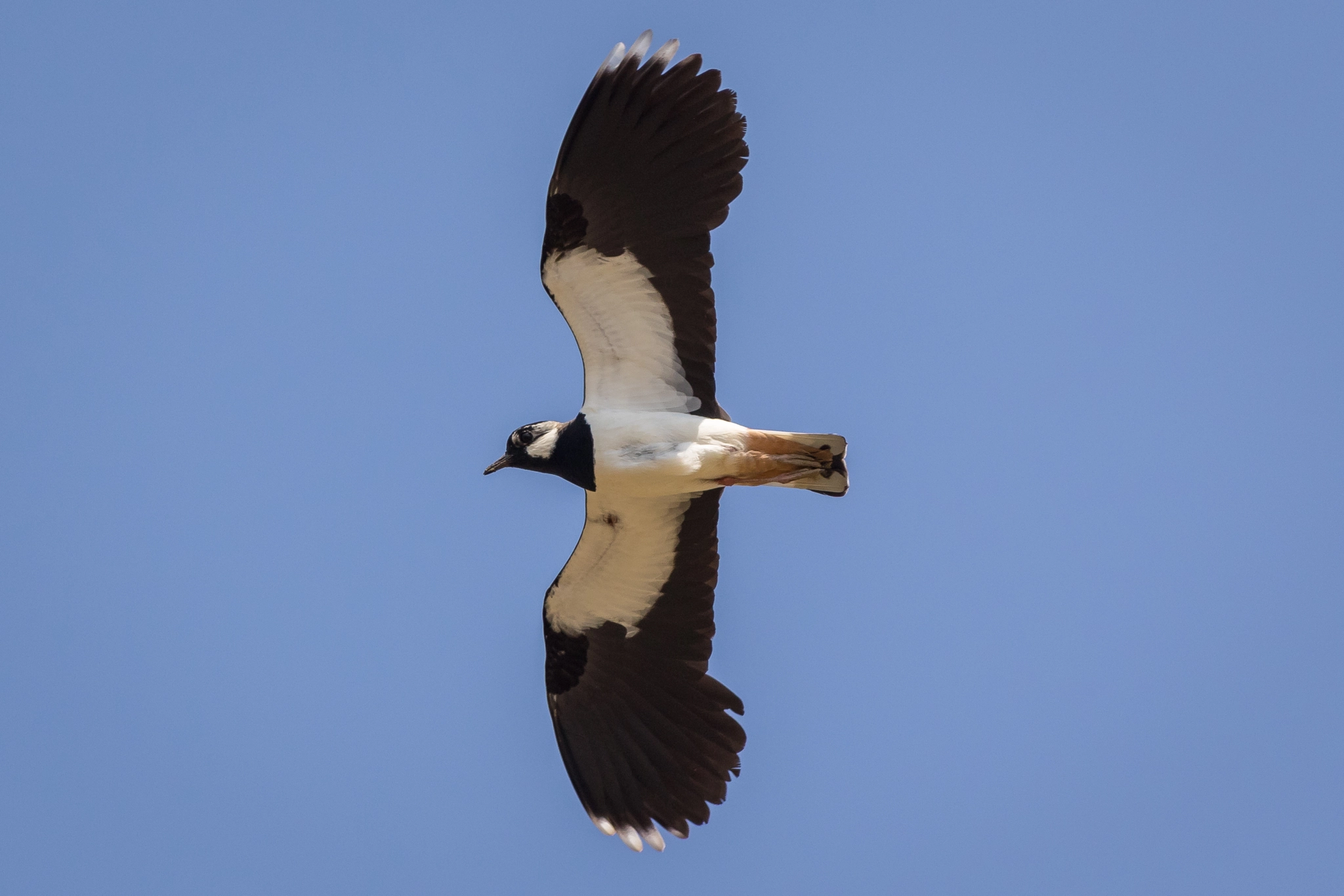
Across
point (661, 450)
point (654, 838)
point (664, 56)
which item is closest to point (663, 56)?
point (664, 56)

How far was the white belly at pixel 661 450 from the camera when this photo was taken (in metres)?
8.91

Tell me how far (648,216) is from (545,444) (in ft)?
5.71

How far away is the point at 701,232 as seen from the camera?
28.6 feet

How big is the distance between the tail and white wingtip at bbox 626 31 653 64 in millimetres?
2571

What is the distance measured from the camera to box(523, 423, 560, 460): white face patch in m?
9.24

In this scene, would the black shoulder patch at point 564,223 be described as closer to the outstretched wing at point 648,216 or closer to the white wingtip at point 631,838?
the outstretched wing at point 648,216

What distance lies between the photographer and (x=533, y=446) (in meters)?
9.31

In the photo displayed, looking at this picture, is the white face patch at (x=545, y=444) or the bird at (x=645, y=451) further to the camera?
the white face patch at (x=545, y=444)

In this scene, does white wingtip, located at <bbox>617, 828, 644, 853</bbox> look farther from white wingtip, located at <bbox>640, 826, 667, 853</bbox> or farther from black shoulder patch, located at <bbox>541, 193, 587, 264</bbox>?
black shoulder patch, located at <bbox>541, 193, 587, 264</bbox>

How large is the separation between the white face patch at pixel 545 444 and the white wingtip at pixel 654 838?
8.88 ft

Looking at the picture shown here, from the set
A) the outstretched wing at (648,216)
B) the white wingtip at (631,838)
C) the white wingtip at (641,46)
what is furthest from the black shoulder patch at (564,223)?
the white wingtip at (631,838)

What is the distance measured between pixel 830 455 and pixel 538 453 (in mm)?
2016

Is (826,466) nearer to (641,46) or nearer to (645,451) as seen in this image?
(645,451)

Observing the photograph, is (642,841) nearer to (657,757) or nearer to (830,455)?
(657,757)
